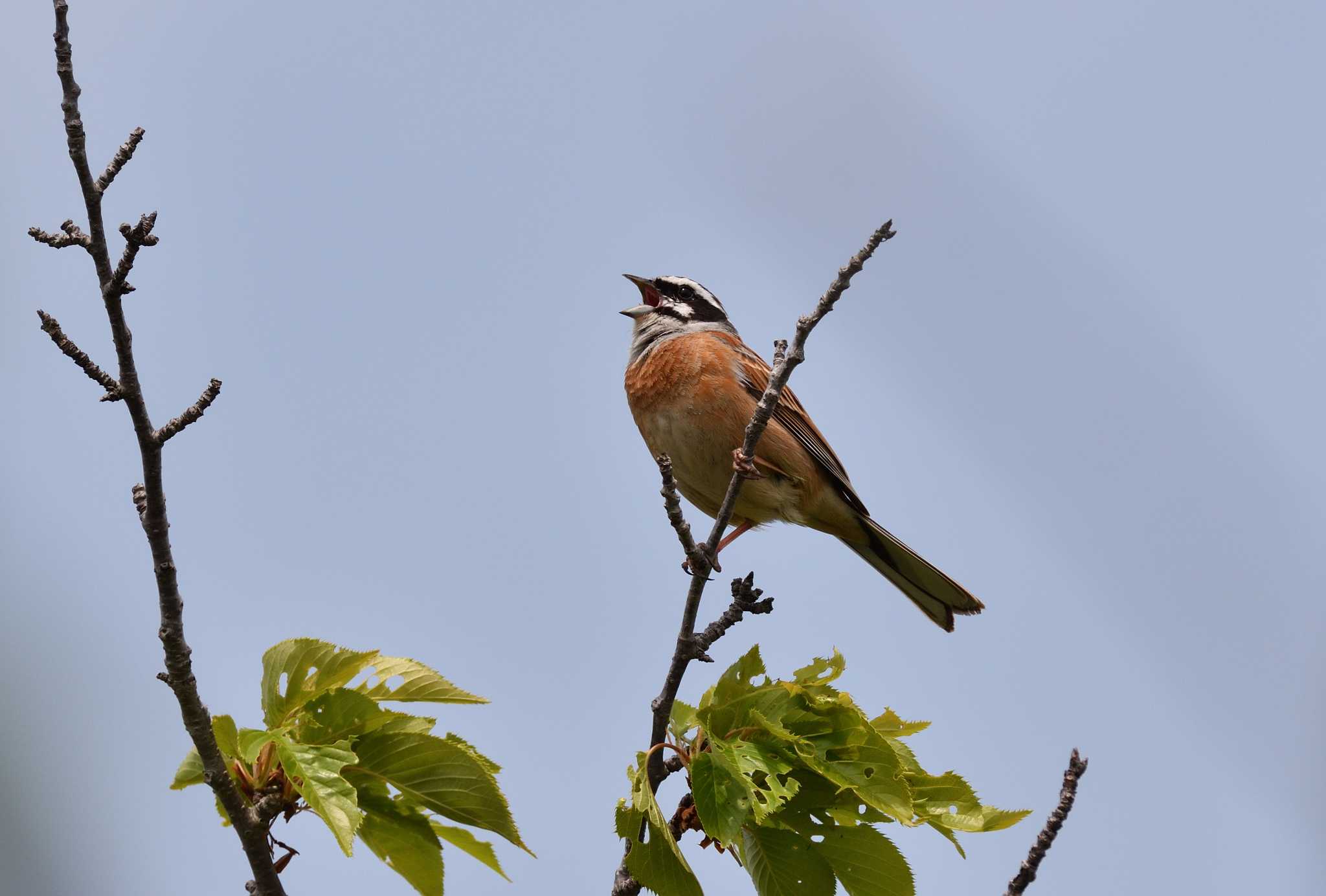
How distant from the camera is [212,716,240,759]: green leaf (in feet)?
14.6

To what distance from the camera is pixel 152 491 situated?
393 centimetres

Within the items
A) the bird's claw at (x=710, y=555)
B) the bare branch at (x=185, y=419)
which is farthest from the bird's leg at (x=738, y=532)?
the bare branch at (x=185, y=419)

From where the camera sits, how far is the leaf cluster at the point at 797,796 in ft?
15.3

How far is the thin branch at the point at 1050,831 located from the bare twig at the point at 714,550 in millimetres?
1366

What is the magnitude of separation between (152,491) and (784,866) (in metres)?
2.57

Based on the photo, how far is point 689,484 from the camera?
28.5 ft

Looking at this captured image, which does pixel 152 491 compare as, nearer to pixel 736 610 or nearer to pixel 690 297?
pixel 736 610

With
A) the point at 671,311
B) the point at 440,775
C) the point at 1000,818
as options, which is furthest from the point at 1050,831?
the point at 671,311

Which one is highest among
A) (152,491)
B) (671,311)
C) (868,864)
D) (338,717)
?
(671,311)

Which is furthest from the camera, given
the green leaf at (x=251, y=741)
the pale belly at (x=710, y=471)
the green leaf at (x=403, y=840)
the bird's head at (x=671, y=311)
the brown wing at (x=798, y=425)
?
the bird's head at (x=671, y=311)

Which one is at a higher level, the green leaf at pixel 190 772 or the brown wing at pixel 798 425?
the brown wing at pixel 798 425

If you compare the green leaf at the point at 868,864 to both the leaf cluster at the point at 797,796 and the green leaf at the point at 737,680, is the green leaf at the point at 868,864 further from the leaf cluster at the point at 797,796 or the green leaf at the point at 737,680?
the green leaf at the point at 737,680

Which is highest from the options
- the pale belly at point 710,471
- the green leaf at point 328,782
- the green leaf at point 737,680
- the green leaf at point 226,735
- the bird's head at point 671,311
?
the bird's head at point 671,311

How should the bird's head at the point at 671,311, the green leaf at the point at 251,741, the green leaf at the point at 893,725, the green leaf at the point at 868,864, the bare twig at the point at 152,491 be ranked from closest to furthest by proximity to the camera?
the bare twig at the point at 152,491, the green leaf at the point at 251,741, the green leaf at the point at 868,864, the green leaf at the point at 893,725, the bird's head at the point at 671,311
